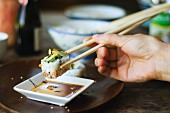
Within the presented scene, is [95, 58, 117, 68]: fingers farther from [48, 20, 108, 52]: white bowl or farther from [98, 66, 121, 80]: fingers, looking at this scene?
[48, 20, 108, 52]: white bowl

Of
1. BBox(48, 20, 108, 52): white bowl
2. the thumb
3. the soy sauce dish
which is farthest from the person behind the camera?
BBox(48, 20, 108, 52): white bowl

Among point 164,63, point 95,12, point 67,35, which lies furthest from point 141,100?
point 95,12

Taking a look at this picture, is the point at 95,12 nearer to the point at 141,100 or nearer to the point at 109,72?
the point at 109,72

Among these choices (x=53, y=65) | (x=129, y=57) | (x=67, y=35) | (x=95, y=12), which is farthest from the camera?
(x=95, y=12)

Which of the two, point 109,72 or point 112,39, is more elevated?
point 112,39

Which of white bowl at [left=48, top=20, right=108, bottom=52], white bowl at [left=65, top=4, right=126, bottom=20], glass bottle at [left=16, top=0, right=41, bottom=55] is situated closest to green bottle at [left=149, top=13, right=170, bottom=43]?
white bowl at [left=48, top=20, right=108, bottom=52]

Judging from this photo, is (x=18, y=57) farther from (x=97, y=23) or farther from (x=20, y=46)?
(x=97, y=23)
